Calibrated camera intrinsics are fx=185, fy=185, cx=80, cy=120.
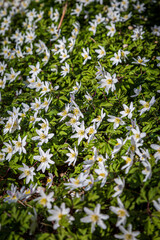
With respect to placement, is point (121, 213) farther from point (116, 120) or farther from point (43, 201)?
point (116, 120)

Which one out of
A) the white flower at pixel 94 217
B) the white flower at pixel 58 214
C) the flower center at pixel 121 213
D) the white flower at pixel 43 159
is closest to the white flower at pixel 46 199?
the white flower at pixel 58 214

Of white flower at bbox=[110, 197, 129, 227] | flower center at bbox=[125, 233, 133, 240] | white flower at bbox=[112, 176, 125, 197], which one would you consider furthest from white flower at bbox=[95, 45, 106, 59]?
flower center at bbox=[125, 233, 133, 240]

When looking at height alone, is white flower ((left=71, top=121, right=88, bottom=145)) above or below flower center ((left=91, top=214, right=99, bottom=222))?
above

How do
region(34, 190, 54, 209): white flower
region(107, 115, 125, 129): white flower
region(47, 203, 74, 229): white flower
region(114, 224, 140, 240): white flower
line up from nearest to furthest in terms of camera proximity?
region(114, 224, 140, 240): white flower
region(47, 203, 74, 229): white flower
region(34, 190, 54, 209): white flower
region(107, 115, 125, 129): white flower

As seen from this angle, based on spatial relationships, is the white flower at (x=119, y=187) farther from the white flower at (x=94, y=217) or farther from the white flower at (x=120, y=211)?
the white flower at (x=94, y=217)

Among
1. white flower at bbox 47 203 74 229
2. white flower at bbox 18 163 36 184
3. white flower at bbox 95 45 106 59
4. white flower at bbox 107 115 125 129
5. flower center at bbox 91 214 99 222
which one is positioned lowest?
white flower at bbox 18 163 36 184

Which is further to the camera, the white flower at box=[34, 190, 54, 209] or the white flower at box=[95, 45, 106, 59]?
the white flower at box=[95, 45, 106, 59]

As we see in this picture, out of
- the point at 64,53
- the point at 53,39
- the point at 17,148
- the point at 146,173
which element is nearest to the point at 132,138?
the point at 146,173

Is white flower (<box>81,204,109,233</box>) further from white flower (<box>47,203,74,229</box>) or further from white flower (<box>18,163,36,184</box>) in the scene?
white flower (<box>18,163,36,184</box>)

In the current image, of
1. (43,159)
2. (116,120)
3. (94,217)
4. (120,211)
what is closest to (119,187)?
(120,211)

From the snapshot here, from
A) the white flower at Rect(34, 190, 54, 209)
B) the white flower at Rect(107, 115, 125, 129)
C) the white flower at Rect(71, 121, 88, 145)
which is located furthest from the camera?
the white flower at Rect(71, 121, 88, 145)
